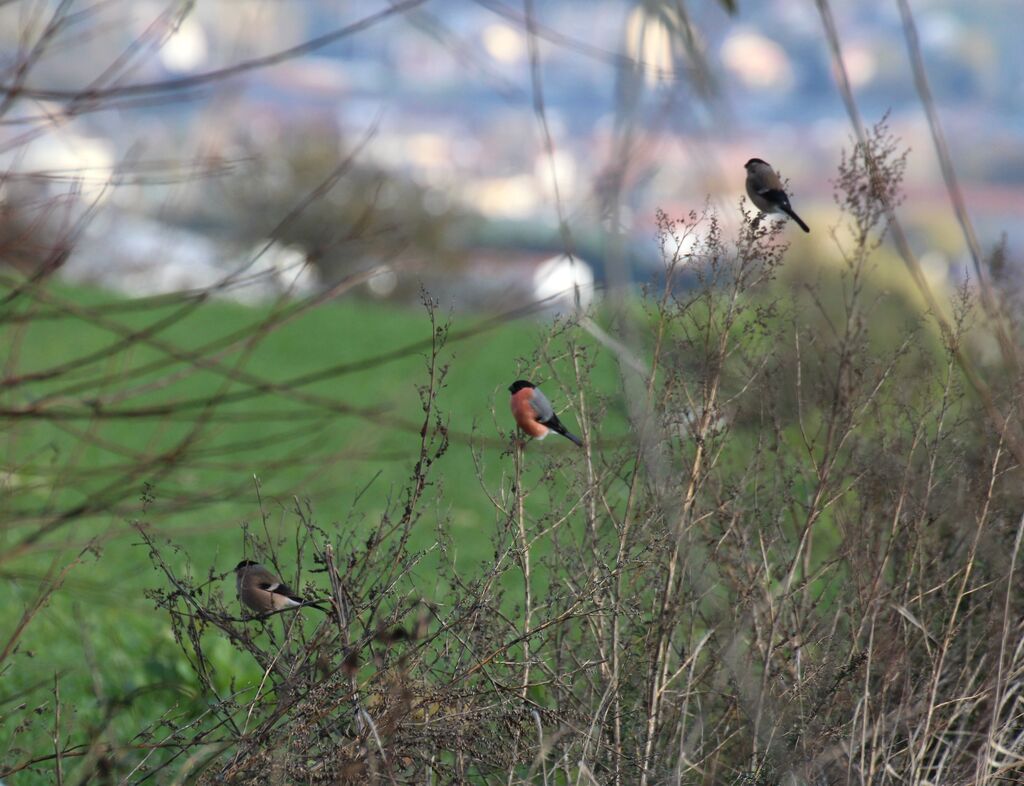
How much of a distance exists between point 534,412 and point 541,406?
1.2 inches

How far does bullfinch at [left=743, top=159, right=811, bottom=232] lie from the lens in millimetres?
3463

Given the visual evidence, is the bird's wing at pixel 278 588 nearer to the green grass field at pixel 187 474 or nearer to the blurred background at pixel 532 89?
the green grass field at pixel 187 474

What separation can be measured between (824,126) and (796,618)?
4.35ft

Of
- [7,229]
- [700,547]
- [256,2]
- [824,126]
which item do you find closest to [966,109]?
[824,126]

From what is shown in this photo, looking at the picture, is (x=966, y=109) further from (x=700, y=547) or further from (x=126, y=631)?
(x=126, y=631)

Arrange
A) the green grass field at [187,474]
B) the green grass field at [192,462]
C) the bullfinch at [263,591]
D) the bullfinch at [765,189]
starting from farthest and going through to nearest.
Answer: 1. the bullfinch at [263,591]
2. the bullfinch at [765,189]
3. the green grass field at [192,462]
4. the green grass field at [187,474]

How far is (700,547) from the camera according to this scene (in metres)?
3.63

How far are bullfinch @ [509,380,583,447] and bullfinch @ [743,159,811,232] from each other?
→ 0.80 meters

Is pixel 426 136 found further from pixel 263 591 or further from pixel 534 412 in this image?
pixel 263 591

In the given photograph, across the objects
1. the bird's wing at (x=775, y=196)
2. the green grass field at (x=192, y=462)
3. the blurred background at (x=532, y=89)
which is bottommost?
the green grass field at (x=192, y=462)

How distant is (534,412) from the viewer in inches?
146

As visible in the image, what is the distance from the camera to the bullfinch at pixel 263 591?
11.7 feet

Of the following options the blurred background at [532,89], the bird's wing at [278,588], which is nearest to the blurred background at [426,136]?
the blurred background at [532,89]

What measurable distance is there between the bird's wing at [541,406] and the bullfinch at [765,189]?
797mm
